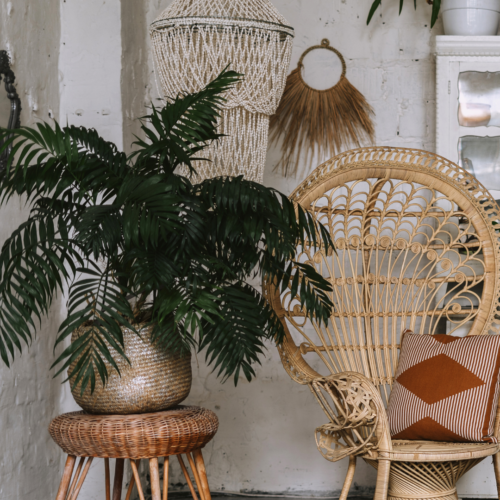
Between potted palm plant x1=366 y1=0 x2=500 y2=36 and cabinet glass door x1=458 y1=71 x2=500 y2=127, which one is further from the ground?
potted palm plant x1=366 y1=0 x2=500 y2=36

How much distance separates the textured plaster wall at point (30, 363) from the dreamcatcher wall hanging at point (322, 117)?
0.90m

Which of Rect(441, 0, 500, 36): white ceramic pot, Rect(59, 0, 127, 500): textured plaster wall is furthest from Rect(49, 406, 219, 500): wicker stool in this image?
Rect(441, 0, 500, 36): white ceramic pot

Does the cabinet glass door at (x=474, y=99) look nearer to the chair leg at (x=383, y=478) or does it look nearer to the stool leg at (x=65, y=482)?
the chair leg at (x=383, y=478)

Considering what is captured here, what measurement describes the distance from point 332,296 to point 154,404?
80cm

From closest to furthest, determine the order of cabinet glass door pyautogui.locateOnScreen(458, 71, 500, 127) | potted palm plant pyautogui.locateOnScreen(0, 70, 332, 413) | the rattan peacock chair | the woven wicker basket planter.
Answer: potted palm plant pyautogui.locateOnScreen(0, 70, 332, 413)
the woven wicker basket planter
the rattan peacock chair
cabinet glass door pyautogui.locateOnScreen(458, 71, 500, 127)

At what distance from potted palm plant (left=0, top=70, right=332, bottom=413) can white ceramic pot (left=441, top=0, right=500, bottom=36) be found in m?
1.25

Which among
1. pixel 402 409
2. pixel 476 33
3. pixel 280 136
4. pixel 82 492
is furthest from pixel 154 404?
pixel 476 33

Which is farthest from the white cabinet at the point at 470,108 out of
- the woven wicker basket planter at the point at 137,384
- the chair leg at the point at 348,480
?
the woven wicker basket planter at the point at 137,384

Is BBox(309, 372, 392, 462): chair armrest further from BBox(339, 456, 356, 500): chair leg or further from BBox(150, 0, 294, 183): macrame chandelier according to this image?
BBox(150, 0, 294, 183): macrame chandelier

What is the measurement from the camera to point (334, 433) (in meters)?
1.67

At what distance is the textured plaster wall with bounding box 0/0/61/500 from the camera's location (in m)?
1.75

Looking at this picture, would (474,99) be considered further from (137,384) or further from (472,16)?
(137,384)

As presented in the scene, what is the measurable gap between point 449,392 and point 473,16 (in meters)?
1.41

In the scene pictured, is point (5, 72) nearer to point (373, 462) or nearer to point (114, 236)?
point (114, 236)
